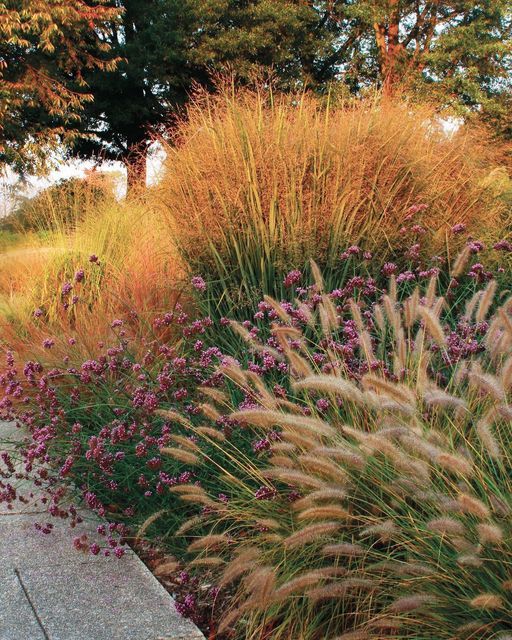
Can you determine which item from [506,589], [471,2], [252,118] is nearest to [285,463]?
[506,589]

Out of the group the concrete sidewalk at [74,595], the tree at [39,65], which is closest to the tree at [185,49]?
the tree at [39,65]

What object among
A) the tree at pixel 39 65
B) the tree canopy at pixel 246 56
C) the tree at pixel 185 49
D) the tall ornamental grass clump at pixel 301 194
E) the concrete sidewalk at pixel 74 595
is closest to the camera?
the concrete sidewalk at pixel 74 595

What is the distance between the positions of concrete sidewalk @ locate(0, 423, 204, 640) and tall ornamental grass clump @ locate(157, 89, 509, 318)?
78.0 inches

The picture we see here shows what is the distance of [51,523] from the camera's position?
9.93ft

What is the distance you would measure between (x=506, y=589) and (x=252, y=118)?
416 centimetres

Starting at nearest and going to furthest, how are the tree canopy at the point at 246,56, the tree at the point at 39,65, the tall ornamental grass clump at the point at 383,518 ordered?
the tall ornamental grass clump at the point at 383,518, the tree at the point at 39,65, the tree canopy at the point at 246,56

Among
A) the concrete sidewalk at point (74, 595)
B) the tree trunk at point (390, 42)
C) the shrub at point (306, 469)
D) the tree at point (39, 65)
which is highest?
the tree trunk at point (390, 42)

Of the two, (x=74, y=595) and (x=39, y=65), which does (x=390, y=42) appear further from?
(x=74, y=595)

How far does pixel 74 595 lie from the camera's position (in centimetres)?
242

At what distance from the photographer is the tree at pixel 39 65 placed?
15898mm

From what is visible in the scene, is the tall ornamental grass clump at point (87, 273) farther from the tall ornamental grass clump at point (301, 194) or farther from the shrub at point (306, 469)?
the shrub at point (306, 469)

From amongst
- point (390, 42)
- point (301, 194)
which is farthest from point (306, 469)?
point (390, 42)

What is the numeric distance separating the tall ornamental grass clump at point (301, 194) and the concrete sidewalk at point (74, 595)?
1.98m

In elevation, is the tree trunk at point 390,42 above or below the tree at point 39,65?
above
